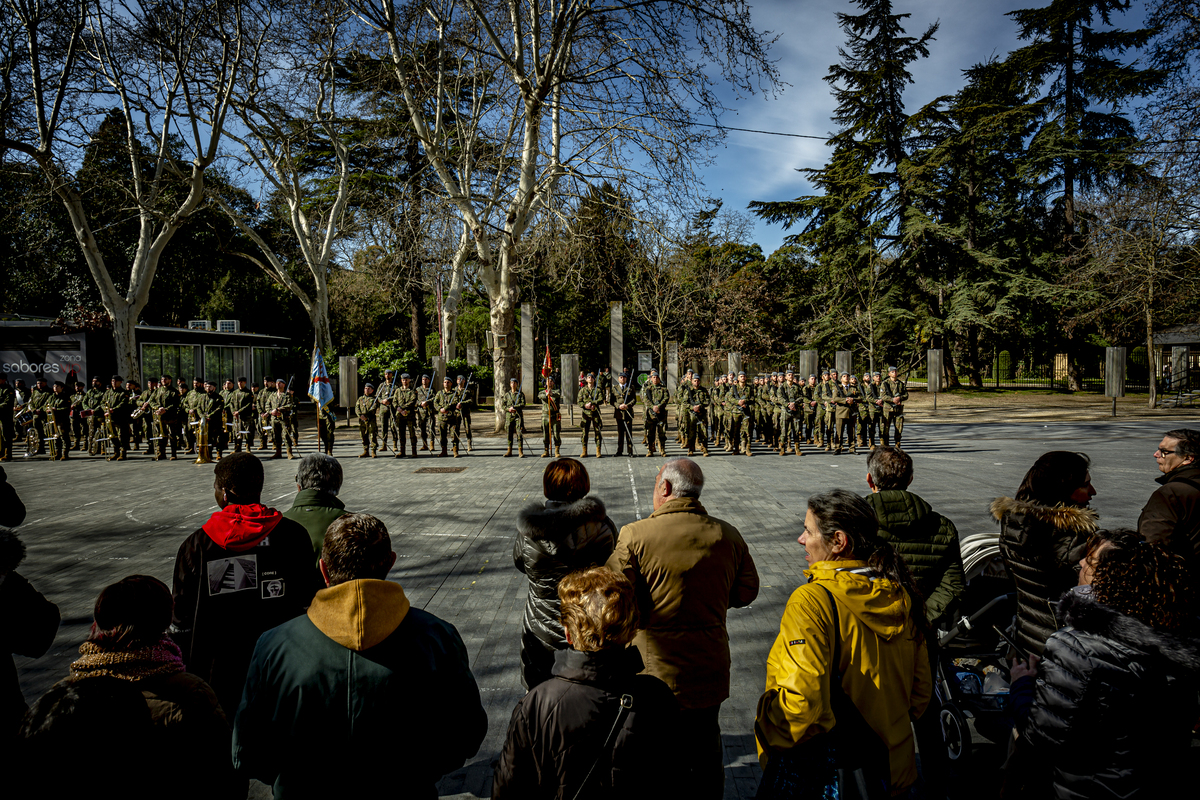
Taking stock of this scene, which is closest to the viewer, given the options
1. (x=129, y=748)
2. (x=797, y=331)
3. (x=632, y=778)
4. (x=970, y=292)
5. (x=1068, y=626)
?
(x=129, y=748)

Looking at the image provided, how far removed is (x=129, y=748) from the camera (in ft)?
6.46

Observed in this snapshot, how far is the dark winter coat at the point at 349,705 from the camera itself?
83.7 inches

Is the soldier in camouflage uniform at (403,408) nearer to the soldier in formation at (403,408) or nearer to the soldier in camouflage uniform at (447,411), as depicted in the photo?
the soldier in formation at (403,408)

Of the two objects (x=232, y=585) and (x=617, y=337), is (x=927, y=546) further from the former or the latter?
(x=617, y=337)

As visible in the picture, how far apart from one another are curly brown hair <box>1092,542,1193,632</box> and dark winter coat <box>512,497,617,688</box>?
6.88ft

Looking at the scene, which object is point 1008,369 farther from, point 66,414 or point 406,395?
point 66,414

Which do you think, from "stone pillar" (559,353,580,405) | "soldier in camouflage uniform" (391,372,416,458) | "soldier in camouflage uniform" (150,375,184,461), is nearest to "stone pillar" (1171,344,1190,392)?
"stone pillar" (559,353,580,405)

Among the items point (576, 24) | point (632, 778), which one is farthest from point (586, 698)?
point (576, 24)

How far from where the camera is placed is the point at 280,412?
17000 millimetres

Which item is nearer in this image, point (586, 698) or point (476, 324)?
point (586, 698)

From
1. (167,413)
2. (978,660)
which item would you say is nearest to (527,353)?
(167,413)

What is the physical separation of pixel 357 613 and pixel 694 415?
49.8ft

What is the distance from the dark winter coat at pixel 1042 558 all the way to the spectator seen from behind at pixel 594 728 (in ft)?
7.83

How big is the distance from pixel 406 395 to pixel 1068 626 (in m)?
16.0
